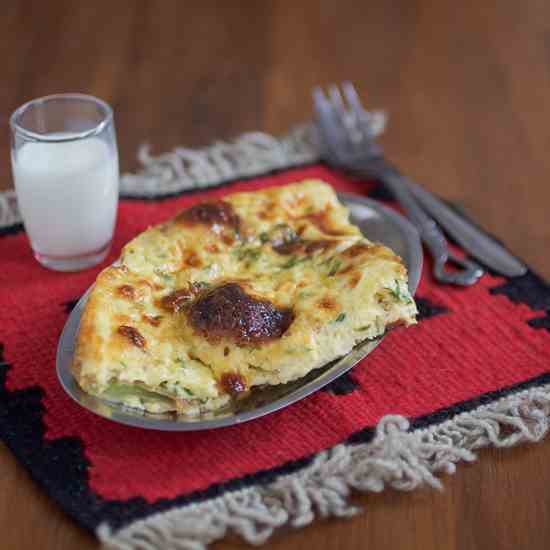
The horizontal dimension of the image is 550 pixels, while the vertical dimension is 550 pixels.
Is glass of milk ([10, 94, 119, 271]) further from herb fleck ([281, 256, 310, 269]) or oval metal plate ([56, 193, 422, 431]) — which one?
herb fleck ([281, 256, 310, 269])

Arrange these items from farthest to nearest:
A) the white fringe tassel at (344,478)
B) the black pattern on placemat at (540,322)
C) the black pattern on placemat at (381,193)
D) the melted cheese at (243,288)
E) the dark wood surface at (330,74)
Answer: the dark wood surface at (330,74) < the black pattern on placemat at (381,193) < the black pattern on placemat at (540,322) < the melted cheese at (243,288) < the white fringe tassel at (344,478)

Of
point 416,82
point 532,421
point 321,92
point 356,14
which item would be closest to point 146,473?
point 532,421

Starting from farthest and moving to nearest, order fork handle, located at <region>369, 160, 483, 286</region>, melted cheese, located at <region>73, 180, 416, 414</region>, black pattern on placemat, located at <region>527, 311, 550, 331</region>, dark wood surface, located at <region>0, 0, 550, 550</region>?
dark wood surface, located at <region>0, 0, 550, 550</region>
fork handle, located at <region>369, 160, 483, 286</region>
black pattern on placemat, located at <region>527, 311, 550, 331</region>
melted cheese, located at <region>73, 180, 416, 414</region>

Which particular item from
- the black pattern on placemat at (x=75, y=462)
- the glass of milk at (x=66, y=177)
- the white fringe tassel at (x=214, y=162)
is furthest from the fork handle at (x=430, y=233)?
the glass of milk at (x=66, y=177)

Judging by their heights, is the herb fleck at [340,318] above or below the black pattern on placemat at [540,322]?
above

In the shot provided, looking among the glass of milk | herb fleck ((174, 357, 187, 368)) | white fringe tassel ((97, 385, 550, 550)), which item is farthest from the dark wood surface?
herb fleck ((174, 357, 187, 368))

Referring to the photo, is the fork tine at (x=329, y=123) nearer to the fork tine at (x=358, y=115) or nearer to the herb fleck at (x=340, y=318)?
the fork tine at (x=358, y=115)
